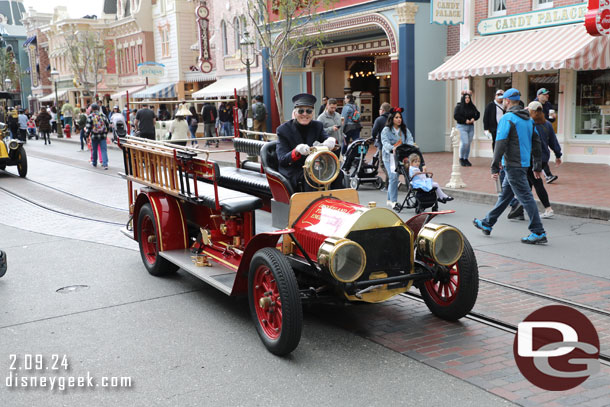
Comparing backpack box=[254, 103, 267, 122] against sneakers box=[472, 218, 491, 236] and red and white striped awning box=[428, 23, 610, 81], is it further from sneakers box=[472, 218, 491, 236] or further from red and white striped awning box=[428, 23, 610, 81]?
sneakers box=[472, 218, 491, 236]

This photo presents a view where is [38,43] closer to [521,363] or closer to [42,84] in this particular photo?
[42,84]

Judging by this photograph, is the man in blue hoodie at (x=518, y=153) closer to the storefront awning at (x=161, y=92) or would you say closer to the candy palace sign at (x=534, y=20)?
the candy palace sign at (x=534, y=20)

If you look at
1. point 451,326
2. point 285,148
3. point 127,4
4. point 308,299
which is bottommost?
point 451,326

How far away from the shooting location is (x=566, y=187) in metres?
11.6

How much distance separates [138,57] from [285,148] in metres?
40.0

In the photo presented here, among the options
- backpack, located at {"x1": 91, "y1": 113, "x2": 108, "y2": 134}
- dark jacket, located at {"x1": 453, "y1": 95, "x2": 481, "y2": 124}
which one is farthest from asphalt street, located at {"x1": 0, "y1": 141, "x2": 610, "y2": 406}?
backpack, located at {"x1": 91, "y1": 113, "x2": 108, "y2": 134}

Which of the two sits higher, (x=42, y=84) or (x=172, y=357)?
(x=42, y=84)

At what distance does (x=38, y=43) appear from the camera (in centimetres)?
6359

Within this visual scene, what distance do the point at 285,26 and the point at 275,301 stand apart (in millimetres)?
17840

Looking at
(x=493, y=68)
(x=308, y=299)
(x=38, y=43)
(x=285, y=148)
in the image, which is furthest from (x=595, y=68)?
(x=38, y=43)

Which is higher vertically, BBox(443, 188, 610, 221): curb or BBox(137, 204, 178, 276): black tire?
BBox(137, 204, 178, 276): black tire

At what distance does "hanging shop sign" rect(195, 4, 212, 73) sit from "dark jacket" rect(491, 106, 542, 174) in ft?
92.9

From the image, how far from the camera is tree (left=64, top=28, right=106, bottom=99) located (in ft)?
140

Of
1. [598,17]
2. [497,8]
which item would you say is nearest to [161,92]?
[497,8]
